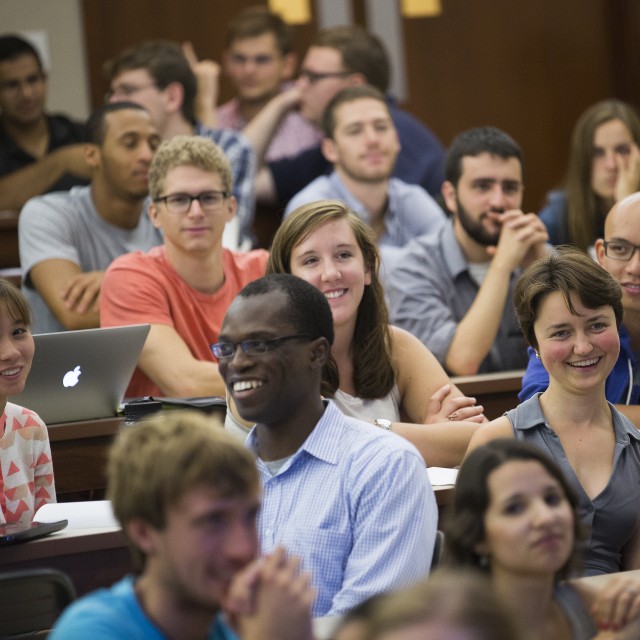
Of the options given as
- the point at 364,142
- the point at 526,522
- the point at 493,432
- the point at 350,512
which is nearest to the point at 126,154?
the point at 364,142

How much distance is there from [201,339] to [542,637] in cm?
196

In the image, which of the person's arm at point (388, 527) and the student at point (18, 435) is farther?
the student at point (18, 435)

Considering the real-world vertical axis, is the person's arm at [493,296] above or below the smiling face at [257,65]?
below

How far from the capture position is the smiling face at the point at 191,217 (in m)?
3.50

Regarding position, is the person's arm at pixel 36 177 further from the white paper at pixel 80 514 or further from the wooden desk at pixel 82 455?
the white paper at pixel 80 514

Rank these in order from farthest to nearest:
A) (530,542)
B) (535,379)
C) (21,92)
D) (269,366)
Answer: (21,92) → (535,379) → (269,366) → (530,542)

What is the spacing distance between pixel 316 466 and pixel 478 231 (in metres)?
2.04

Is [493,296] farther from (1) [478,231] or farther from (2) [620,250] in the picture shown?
(2) [620,250]

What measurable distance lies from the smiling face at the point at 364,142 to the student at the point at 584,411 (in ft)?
6.60

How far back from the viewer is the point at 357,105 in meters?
4.62

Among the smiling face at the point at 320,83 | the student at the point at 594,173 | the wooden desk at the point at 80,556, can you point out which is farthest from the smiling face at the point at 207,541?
the smiling face at the point at 320,83

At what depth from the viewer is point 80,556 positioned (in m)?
→ 2.26

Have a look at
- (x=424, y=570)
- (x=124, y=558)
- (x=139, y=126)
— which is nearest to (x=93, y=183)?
(x=139, y=126)

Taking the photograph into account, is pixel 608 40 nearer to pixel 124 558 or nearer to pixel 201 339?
pixel 201 339
